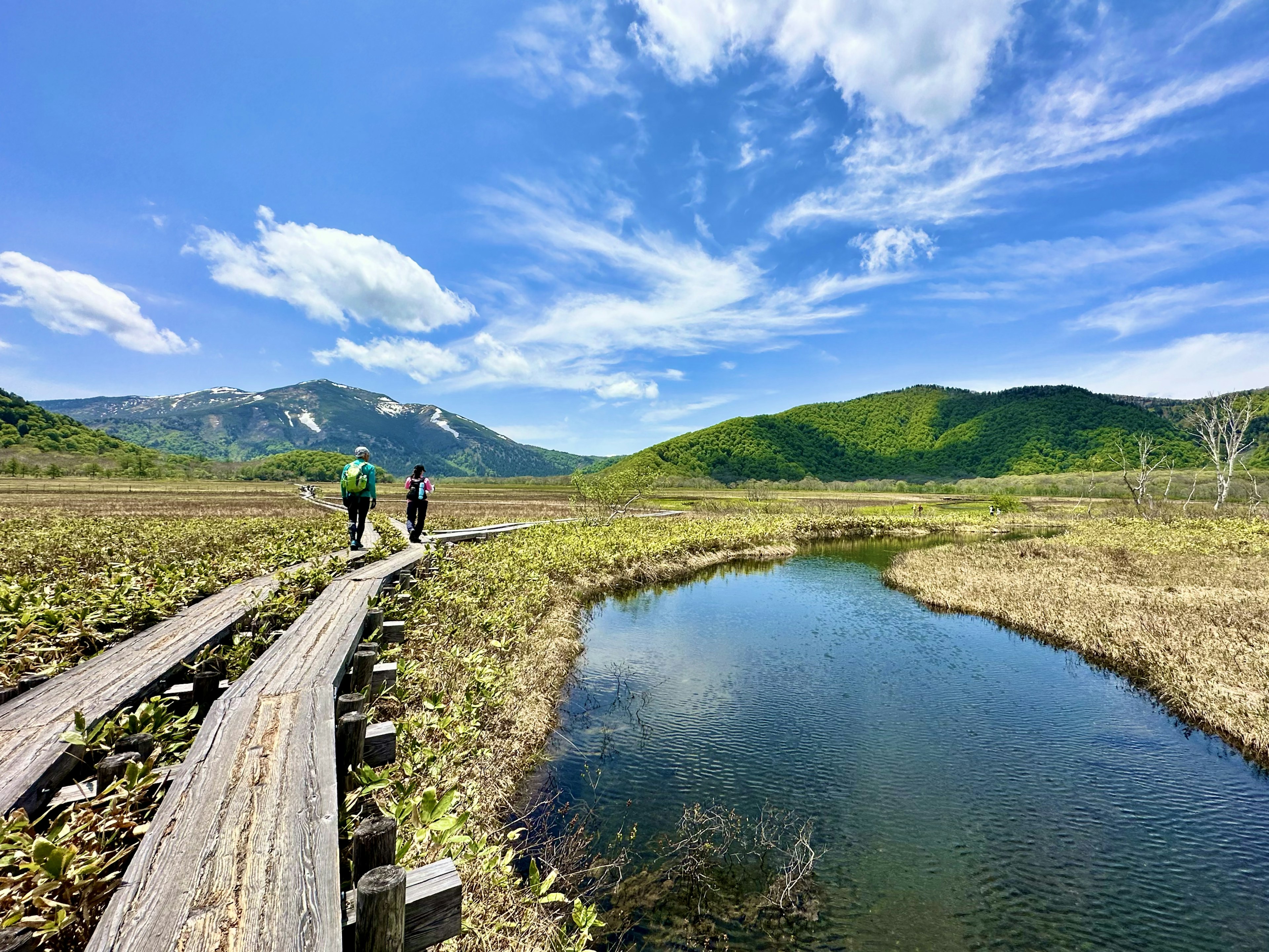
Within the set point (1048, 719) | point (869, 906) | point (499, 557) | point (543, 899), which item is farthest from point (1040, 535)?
point (543, 899)

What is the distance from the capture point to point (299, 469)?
17300cm

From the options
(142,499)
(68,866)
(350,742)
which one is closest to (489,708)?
(350,742)

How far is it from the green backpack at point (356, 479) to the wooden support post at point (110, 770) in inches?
476

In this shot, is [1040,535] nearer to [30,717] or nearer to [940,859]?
[940,859]

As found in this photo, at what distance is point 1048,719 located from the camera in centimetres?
1225

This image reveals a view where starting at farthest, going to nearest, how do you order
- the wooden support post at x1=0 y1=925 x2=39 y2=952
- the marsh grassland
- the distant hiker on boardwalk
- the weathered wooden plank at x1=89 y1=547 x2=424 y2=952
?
the distant hiker on boardwalk
the marsh grassland
the weathered wooden plank at x1=89 y1=547 x2=424 y2=952
the wooden support post at x1=0 y1=925 x2=39 y2=952

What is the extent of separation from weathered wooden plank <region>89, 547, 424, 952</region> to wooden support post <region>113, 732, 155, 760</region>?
33 centimetres

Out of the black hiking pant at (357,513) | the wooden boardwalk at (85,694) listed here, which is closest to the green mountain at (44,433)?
the black hiking pant at (357,513)

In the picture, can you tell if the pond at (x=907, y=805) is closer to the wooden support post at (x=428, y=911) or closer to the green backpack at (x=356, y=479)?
the wooden support post at (x=428, y=911)

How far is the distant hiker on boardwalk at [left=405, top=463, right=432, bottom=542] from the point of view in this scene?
19516 mm

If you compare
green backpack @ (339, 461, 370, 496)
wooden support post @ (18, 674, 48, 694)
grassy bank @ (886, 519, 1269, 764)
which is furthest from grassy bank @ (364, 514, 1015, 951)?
grassy bank @ (886, 519, 1269, 764)

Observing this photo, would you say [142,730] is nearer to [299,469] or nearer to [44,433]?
[299,469]

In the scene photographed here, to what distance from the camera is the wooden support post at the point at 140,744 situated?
4.29m

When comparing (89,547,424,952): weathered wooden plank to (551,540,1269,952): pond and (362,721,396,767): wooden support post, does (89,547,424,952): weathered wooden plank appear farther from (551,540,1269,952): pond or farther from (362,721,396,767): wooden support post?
(551,540,1269,952): pond
